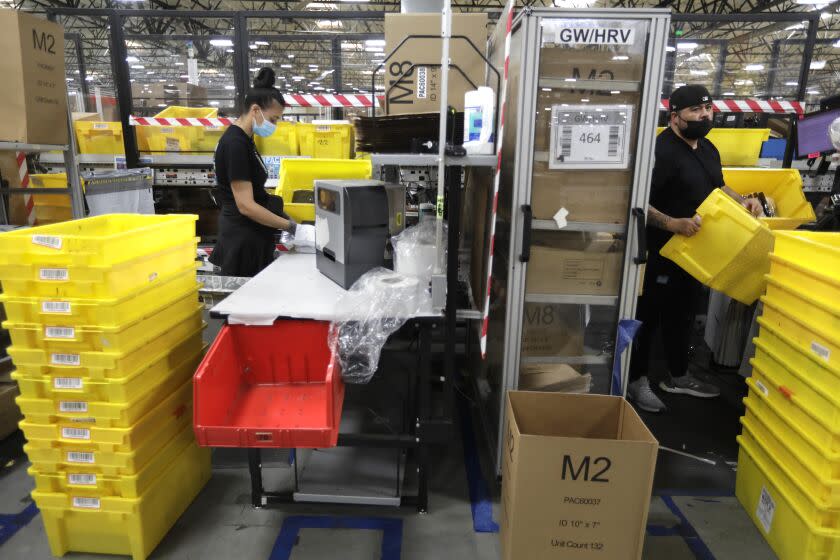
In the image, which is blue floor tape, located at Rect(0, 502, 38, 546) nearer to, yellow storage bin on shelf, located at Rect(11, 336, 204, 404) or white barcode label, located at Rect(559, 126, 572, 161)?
yellow storage bin on shelf, located at Rect(11, 336, 204, 404)

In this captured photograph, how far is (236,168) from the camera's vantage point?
2602mm

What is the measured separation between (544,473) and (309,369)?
990 millimetres

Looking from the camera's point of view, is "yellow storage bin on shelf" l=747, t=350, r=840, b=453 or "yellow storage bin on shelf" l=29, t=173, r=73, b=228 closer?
"yellow storage bin on shelf" l=747, t=350, r=840, b=453

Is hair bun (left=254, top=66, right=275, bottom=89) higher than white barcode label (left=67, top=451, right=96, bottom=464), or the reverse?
hair bun (left=254, top=66, right=275, bottom=89)

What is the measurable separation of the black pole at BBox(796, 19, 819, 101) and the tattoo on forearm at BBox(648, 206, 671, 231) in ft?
9.77

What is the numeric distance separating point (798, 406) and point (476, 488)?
1.34m

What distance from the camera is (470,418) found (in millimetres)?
3020

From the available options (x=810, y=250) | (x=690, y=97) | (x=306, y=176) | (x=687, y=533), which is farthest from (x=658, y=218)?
(x=306, y=176)

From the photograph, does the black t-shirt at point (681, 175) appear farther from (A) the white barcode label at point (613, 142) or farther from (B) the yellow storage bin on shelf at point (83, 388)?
(B) the yellow storage bin on shelf at point (83, 388)

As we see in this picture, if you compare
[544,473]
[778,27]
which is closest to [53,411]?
[544,473]

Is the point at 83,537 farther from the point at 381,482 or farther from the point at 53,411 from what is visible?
the point at 381,482

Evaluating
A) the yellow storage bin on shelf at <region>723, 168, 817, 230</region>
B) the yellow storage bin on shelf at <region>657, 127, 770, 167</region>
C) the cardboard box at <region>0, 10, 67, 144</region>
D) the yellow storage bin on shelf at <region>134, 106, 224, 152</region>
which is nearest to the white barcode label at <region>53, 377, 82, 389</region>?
the cardboard box at <region>0, 10, 67, 144</region>

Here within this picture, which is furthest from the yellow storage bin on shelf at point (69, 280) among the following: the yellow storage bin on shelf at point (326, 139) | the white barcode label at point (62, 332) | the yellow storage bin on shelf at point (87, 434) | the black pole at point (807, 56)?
the black pole at point (807, 56)

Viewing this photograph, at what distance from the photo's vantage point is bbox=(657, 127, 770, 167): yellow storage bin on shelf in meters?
3.99
